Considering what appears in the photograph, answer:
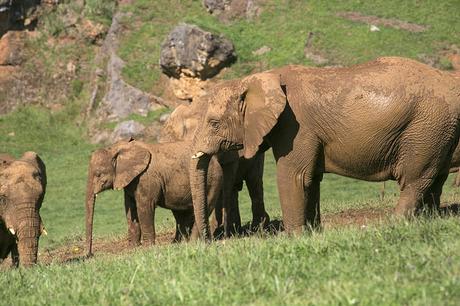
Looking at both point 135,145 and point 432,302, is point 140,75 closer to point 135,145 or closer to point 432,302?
point 135,145

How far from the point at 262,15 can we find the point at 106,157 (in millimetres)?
23754

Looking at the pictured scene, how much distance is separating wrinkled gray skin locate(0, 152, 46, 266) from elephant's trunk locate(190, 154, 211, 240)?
84.1 inches

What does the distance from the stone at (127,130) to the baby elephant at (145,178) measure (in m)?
17.6

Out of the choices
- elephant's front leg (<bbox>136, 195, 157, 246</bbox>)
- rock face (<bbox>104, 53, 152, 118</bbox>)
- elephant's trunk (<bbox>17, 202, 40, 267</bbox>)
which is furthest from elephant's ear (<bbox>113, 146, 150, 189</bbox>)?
rock face (<bbox>104, 53, 152, 118</bbox>)

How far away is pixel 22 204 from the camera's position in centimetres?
1202

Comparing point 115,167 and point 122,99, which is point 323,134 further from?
point 122,99

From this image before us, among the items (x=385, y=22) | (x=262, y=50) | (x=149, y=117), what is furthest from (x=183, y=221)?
(x=385, y=22)

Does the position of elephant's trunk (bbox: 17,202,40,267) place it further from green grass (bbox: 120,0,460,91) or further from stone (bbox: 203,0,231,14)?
stone (bbox: 203,0,231,14)

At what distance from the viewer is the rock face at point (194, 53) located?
3481 centimetres

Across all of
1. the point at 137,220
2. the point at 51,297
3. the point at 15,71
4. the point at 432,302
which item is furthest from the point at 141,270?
the point at 15,71

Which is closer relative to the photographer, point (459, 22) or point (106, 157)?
point (106, 157)

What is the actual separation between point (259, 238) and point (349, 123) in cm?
179

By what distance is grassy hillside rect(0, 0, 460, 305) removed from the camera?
22.7 ft

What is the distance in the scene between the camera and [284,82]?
36.5 ft
